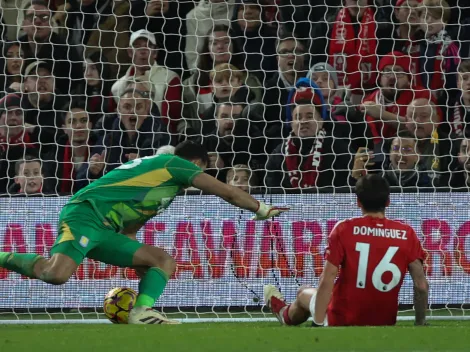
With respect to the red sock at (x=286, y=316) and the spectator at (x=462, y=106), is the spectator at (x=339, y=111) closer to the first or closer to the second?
the spectator at (x=462, y=106)

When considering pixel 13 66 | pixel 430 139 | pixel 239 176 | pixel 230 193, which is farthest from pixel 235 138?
pixel 230 193

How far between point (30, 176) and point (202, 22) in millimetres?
2720

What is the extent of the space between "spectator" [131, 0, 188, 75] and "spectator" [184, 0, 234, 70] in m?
0.11

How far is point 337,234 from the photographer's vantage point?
22.8ft

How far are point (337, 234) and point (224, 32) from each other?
5206mm

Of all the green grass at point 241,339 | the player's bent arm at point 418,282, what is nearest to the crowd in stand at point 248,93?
the player's bent arm at point 418,282

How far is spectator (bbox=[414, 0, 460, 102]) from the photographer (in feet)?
37.0

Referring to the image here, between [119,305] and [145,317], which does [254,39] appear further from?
[145,317]

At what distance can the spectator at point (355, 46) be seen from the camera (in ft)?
37.8

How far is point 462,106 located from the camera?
1094 centimetres

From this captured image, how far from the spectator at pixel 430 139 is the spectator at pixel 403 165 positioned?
78mm

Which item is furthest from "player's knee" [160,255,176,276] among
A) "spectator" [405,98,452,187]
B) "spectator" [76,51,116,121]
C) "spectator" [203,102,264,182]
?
"spectator" [76,51,116,121]

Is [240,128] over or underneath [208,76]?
underneath

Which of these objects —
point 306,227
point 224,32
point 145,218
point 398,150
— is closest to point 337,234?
point 145,218
